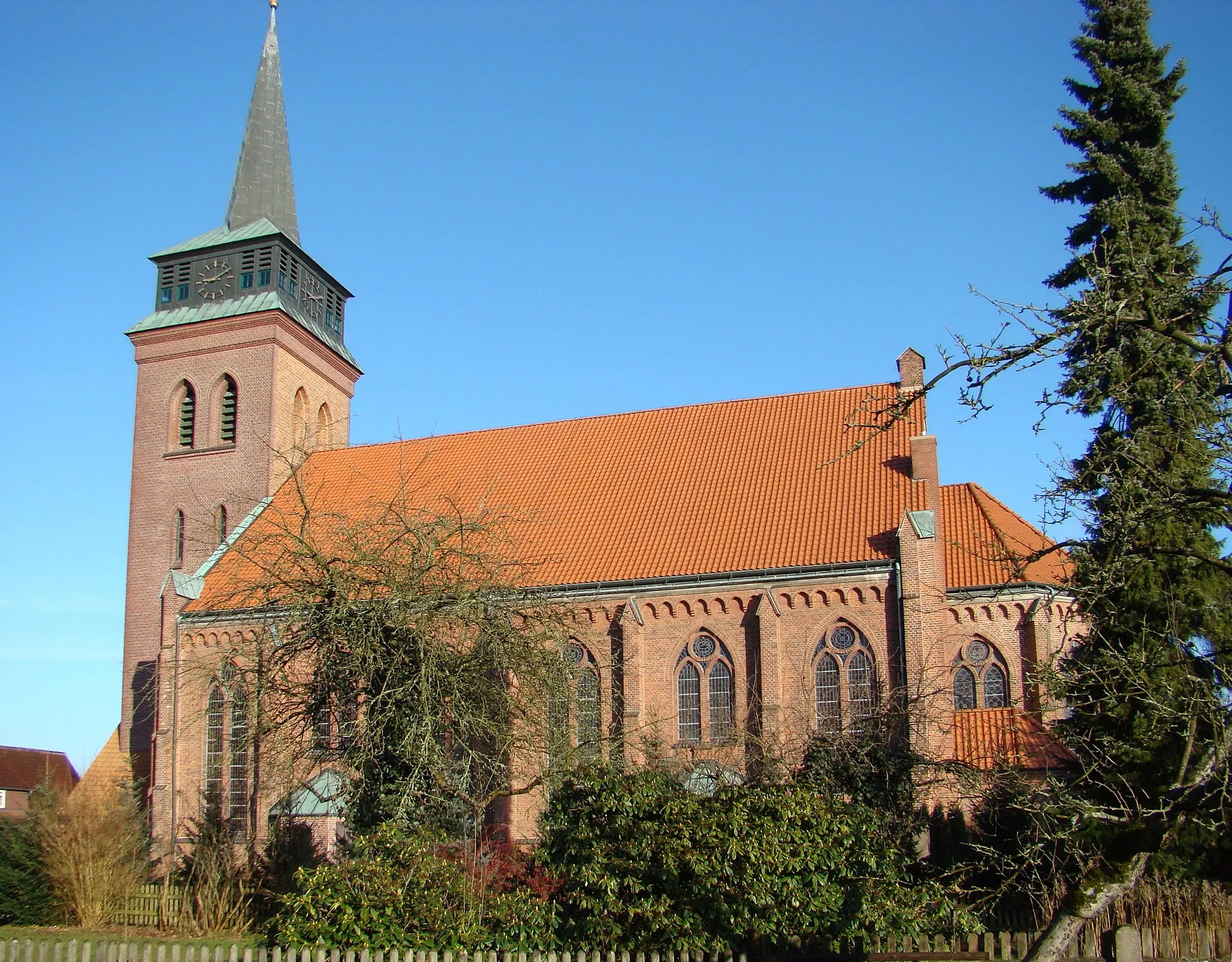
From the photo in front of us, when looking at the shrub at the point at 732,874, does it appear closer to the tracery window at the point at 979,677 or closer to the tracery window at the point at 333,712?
the tracery window at the point at 333,712

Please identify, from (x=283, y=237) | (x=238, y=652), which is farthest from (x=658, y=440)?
(x=238, y=652)

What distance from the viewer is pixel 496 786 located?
68.2 feet

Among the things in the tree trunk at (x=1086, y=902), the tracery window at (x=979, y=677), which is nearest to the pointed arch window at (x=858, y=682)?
the tracery window at (x=979, y=677)

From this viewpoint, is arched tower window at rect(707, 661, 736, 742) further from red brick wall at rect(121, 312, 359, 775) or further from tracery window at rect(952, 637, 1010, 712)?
red brick wall at rect(121, 312, 359, 775)

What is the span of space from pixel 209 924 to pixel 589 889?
9495 millimetres

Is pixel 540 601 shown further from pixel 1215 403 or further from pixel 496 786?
pixel 1215 403

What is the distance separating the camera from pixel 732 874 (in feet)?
44.0

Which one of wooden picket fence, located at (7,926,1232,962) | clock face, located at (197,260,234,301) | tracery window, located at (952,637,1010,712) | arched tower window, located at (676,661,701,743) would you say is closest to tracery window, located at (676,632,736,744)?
arched tower window, located at (676,661,701,743)

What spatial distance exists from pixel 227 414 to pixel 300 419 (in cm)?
212

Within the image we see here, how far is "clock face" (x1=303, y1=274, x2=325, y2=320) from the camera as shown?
37219 millimetres

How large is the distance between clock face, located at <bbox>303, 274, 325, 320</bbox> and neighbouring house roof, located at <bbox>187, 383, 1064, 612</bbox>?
4.69 metres

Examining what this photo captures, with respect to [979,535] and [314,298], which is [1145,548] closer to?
[979,535]

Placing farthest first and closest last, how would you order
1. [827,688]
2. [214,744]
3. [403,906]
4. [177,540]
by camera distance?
[177,540]
[214,744]
[827,688]
[403,906]

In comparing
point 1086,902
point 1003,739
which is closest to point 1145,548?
point 1086,902
